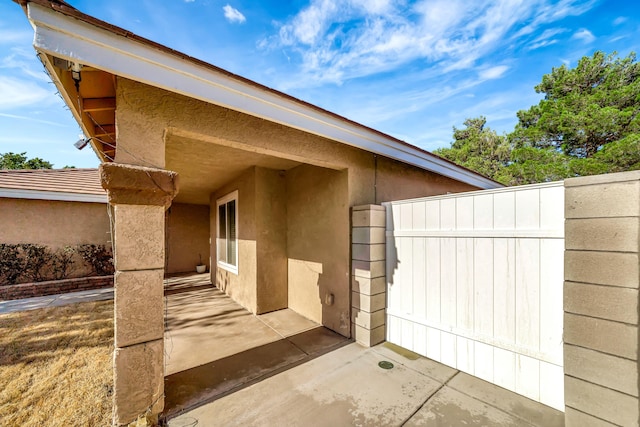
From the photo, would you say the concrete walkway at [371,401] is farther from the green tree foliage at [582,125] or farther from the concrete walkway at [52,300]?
the green tree foliage at [582,125]

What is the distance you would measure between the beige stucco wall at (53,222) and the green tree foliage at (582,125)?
1693 centimetres

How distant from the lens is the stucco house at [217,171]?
200cm

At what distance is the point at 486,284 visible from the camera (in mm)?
2871

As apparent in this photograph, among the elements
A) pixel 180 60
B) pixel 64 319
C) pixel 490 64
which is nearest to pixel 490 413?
pixel 180 60

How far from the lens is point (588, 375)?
199 cm

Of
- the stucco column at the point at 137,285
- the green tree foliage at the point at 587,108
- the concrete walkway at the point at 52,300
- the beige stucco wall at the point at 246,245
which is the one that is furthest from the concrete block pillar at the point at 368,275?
the green tree foliage at the point at 587,108

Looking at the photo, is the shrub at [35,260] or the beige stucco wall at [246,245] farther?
the shrub at [35,260]

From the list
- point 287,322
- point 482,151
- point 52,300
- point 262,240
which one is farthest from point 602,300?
point 482,151

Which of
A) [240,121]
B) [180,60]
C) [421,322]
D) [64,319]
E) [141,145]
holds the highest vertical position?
[180,60]

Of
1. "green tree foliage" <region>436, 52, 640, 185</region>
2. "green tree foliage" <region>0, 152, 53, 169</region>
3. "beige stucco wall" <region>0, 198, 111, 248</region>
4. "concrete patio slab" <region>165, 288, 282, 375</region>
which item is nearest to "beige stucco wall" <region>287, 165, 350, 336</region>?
"concrete patio slab" <region>165, 288, 282, 375</region>

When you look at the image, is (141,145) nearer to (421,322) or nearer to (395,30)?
(421,322)

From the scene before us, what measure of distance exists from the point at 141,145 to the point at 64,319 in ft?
16.6

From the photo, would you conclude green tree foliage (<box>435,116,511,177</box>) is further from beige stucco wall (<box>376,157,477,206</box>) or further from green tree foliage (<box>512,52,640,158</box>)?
beige stucco wall (<box>376,157,477,206</box>)

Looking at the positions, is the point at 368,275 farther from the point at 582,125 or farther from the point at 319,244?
the point at 582,125
